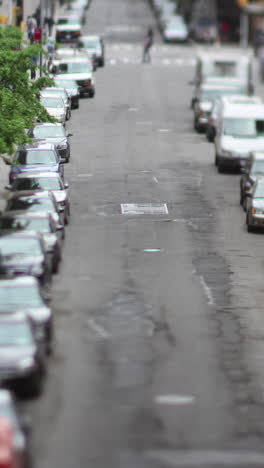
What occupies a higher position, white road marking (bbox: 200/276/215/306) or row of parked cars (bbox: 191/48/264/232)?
white road marking (bbox: 200/276/215/306)

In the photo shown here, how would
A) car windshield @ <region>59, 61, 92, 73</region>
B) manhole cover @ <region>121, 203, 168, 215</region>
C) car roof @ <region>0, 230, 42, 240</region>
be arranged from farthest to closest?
1. car windshield @ <region>59, 61, 92, 73</region>
2. manhole cover @ <region>121, 203, 168, 215</region>
3. car roof @ <region>0, 230, 42, 240</region>

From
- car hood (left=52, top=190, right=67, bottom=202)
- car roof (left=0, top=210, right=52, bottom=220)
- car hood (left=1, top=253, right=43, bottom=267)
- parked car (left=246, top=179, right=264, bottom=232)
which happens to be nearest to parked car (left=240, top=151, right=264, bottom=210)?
parked car (left=246, top=179, right=264, bottom=232)

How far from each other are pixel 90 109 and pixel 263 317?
122 ft

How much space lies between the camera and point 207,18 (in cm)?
10262

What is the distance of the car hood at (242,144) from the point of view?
4597cm

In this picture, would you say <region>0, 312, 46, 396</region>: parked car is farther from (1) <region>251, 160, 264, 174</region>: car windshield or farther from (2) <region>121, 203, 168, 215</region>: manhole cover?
(1) <region>251, 160, 264, 174</region>: car windshield

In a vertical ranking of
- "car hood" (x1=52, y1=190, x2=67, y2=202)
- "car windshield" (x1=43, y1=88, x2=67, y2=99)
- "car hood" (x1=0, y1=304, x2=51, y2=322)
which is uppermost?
"car hood" (x1=0, y1=304, x2=51, y2=322)

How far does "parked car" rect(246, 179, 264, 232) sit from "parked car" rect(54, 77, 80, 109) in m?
24.2

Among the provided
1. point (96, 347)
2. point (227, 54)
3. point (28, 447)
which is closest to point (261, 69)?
point (227, 54)

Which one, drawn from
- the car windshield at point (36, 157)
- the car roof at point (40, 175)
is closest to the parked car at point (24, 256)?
the car roof at point (40, 175)

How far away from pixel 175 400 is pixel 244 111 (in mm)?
28753

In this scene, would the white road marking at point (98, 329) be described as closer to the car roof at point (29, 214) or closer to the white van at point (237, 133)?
the car roof at point (29, 214)

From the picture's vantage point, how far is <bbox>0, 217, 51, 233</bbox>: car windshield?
99.6 ft

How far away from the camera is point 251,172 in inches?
1578
